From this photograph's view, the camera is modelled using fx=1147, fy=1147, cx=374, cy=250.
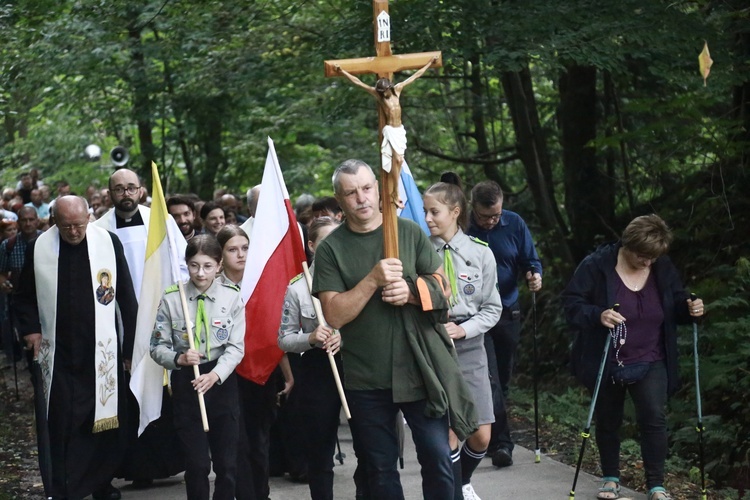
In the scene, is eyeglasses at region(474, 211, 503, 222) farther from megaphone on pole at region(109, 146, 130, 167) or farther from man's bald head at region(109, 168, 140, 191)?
megaphone on pole at region(109, 146, 130, 167)

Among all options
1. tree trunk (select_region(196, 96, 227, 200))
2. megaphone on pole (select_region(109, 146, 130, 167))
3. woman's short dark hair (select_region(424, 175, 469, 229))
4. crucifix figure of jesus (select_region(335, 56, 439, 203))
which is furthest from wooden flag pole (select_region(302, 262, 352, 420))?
megaphone on pole (select_region(109, 146, 130, 167))

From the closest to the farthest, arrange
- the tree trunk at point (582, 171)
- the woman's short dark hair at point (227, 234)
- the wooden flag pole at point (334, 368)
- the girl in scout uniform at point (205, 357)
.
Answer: the wooden flag pole at point (334, 368)
the girl in scout uniform at point (205, 357)
the woman's short dark hair at point (227, 234)
the tree trunk at point (582, 171)

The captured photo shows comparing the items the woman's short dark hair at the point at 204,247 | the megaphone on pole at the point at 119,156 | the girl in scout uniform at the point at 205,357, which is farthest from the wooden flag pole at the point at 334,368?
the megaphone on pole at the point at 119,156

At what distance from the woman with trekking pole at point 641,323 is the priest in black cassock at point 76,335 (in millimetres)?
3316

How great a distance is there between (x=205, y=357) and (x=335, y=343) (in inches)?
35.4

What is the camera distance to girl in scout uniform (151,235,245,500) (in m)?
6.98

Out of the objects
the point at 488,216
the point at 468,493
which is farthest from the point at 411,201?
the point at 468,493

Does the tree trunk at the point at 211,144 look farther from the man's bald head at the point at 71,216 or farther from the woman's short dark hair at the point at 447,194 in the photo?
the woman's short dark hair at the point at 447,194

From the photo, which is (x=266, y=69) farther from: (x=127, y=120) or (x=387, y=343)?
(x=387, y=343)

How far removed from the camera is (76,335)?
8.23 m

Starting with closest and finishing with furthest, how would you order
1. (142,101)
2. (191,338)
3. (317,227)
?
(191,338) < (317,227) < (142,101)

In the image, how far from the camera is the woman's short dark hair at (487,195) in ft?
29.4

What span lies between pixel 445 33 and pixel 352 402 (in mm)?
7222

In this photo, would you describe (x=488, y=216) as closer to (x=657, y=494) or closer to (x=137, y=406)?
(x=657, y=494)
